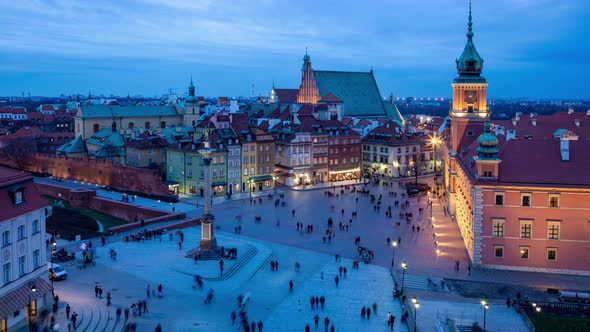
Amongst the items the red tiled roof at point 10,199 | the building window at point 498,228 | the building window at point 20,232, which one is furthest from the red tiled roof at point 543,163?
the building window at point 20,232

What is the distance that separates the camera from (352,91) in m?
99.6

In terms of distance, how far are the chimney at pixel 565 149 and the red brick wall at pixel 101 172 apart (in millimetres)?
34759

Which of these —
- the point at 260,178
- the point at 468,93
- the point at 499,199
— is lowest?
the point at 260,178

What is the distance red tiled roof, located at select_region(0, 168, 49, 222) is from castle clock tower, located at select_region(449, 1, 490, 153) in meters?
39.1

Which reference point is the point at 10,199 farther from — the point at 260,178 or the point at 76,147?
the point at 76,147

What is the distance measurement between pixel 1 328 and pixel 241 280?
1263cm

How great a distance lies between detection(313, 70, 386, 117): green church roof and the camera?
97438mm

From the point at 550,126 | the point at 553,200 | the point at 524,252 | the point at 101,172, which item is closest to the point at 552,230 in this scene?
the point at 553,200

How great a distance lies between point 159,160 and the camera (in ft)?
217

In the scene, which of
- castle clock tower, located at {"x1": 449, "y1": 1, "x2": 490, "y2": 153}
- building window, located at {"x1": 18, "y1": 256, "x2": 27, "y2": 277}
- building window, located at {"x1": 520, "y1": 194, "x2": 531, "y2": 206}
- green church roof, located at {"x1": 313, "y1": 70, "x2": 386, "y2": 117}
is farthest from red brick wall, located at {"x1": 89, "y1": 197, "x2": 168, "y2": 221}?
green church roof, located at {"x1": 313, "y1": 70, "x2": 386, "y2": 117}

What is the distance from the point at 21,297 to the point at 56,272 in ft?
24.8

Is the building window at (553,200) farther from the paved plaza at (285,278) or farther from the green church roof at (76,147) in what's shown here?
the green church roof at (76,147)

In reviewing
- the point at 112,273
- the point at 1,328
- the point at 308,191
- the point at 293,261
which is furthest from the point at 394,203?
the point at 1,328

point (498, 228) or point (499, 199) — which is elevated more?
point (499, 199)
